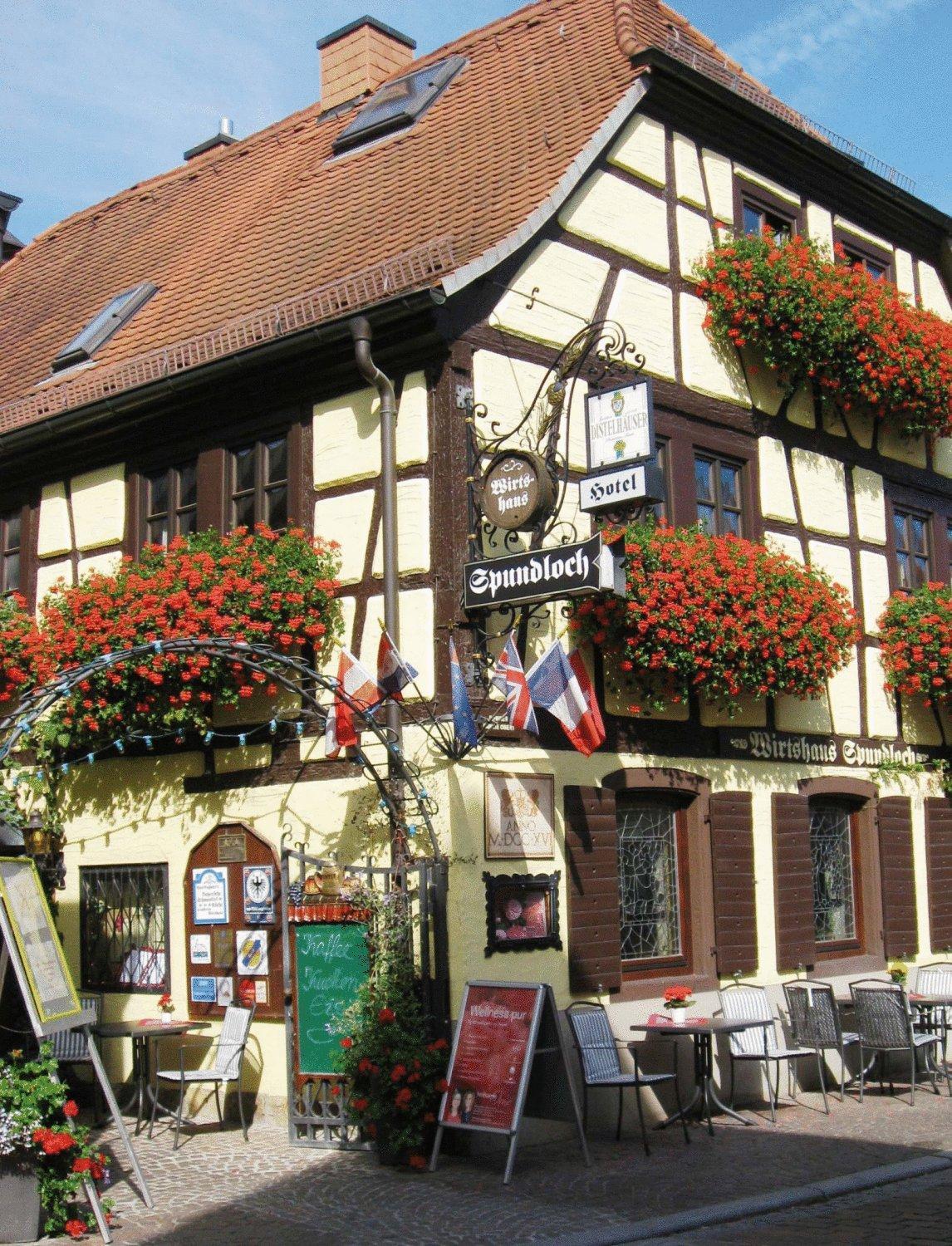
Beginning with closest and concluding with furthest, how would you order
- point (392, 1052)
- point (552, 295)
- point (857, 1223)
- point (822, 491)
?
point (857, 1223) → point (392, 1052) → point (552, 295) → point (822, 491)

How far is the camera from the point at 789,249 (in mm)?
12180

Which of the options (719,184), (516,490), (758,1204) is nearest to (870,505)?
(719,184)

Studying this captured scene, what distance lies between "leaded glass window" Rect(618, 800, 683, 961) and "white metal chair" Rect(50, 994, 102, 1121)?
12.8 feet

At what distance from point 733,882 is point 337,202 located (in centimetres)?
642

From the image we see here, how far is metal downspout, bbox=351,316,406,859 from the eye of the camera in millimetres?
9789

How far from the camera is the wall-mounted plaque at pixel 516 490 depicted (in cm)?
962

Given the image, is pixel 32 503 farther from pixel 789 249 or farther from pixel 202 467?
pixel 789 249

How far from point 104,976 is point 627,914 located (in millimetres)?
4101

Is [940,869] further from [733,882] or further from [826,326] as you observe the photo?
[826,326]

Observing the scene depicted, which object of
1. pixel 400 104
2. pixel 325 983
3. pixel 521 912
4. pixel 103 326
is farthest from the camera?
pixel 400 104

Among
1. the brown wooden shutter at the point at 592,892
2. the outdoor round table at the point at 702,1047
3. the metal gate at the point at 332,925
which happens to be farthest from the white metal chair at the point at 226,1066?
the outdoor round table at the point at 702,1047

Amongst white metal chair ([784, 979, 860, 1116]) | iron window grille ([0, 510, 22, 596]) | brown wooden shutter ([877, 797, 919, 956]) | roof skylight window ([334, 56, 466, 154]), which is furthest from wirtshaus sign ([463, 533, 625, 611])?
roof skylight window ([334, 56, 466, 154])

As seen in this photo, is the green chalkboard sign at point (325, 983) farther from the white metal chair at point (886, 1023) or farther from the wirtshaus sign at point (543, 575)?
the white metal chair at point (886, 1023)

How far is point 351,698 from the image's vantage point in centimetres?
945
